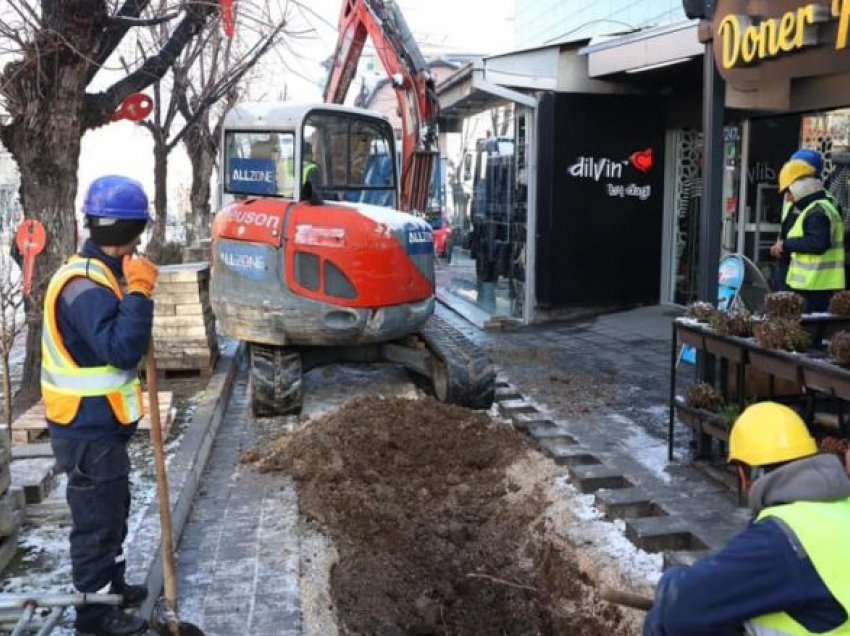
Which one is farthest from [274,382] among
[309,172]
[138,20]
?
[138,20]

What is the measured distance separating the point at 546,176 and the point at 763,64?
6.54 m

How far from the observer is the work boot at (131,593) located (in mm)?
4098

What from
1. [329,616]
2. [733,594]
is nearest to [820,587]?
[733,594]

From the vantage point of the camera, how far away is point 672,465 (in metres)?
6.17

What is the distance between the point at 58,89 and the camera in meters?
7.88

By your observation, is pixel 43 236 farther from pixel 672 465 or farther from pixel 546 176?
pixel 546 176

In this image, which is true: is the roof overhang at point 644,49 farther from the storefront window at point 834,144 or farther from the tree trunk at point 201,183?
the tree trunk at point 201,183

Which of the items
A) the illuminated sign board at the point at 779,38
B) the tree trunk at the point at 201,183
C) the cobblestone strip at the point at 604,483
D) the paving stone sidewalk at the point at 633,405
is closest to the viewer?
the cobblestone strip at the point at 604,483

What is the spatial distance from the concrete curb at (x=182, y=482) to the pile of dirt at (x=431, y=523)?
508 mm

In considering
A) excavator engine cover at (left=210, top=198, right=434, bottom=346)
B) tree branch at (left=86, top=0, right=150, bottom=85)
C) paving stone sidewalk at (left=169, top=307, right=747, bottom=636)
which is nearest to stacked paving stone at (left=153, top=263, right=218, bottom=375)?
paving stone sidewalk at (left=169, top=307, right=747, bottom=636)

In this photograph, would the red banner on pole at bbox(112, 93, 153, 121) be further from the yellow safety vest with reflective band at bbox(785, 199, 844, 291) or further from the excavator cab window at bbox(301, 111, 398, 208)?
the yellow safety vest with reflective band at bbox(785, 199, 844, 291)

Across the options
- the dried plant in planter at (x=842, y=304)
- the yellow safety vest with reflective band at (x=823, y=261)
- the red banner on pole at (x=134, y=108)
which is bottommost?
the dried plant in planter at (x=842, y=304)

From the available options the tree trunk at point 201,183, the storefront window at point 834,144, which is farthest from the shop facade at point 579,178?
the tree trunk at point 201,183

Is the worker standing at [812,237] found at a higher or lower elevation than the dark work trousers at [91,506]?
higher
